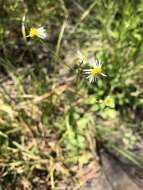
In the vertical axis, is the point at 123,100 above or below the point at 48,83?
below

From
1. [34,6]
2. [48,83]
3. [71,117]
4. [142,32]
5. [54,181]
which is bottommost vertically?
[54,181]

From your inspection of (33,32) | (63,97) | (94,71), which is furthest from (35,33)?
(63,97)

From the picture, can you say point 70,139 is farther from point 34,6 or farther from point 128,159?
point 34,6

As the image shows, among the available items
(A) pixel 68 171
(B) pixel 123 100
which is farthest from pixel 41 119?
(B) pixel 123 100

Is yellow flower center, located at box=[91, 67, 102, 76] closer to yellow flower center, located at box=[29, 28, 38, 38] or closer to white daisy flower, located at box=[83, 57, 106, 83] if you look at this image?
white daisy flower, located at box=[83, 57, 106, 83]

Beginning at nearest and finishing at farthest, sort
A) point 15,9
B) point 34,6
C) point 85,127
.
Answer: point 15,9, point 85,127, point 34,6

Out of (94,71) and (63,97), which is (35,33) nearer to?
(94,71)

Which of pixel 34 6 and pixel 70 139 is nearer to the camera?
pixel 70 139

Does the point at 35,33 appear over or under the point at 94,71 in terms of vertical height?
over

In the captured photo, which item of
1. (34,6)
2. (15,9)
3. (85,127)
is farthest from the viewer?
(34,6)

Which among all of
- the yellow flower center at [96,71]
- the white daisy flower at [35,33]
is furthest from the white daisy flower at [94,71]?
the white daisy flower at [35,33]
